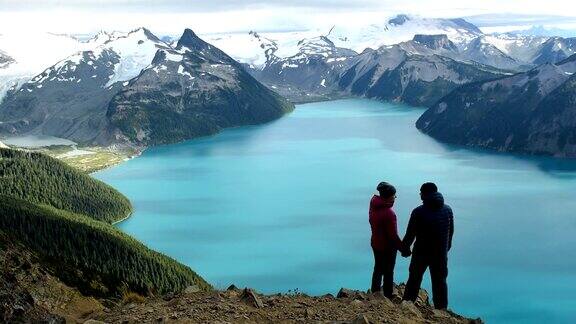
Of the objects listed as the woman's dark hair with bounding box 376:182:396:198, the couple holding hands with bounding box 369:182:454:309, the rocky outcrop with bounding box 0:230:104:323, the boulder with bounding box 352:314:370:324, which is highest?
the woman's dark hair with bounding box 376:182:396:198

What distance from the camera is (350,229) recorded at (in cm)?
12500

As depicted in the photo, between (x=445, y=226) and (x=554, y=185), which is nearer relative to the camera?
(x=445, y=226)

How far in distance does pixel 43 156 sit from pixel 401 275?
115 metres

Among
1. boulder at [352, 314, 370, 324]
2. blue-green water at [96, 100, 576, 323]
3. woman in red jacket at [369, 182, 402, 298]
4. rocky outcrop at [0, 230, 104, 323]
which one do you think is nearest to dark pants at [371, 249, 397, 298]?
woman in red jacket at [369, 182, 402, 298]

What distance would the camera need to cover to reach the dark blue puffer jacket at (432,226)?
920 inches

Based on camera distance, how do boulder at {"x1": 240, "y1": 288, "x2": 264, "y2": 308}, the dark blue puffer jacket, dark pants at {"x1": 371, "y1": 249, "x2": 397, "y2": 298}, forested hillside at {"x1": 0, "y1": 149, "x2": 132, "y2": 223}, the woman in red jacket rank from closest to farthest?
the dark blue puffer jacket → the woman in red jacket → boulder at {"x1": 240, "y1": 288, "x2": 264, "y2": 308} → dark pants at {"x1": 371, "y1": 249, "x2": 397, "y2": 298} → forested hillside at {"x1": 0, "y1": 149, "x2": 132, "y2": 223}

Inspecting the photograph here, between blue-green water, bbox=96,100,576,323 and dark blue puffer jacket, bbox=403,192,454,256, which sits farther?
blue-green water, bbox=96,100,576,323

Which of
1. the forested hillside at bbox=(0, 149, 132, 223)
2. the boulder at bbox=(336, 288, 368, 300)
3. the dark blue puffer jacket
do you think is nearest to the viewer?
the dark blue puffer jacket

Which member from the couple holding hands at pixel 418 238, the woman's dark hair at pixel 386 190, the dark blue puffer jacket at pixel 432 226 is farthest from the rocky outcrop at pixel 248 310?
the woman's dark hair at pixel 386 190

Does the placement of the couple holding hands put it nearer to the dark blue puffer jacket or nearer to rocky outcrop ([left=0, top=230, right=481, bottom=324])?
the dark blue puffer jacket

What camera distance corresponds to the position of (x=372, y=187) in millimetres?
166125

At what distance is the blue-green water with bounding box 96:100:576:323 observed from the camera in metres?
93.1

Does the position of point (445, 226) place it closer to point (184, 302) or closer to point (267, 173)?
point (184, 302)

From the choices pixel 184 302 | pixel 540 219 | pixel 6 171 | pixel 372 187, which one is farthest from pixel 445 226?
pixel 6 171
